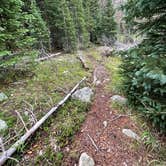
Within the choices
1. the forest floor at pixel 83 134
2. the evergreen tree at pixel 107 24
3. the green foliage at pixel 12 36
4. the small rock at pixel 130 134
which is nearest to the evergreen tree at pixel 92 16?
the evergreen tree at pixel 107 24

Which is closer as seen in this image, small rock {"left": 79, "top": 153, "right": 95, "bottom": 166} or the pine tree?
small rock {"left": 79, "top": 153, "right": 95, "bottom": 166}

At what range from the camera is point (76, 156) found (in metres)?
3.96

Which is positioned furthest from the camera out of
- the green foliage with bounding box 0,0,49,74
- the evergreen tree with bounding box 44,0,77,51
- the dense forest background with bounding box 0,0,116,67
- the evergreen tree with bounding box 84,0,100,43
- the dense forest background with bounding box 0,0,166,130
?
the evergreen tree with bounding box 84,0,100,43

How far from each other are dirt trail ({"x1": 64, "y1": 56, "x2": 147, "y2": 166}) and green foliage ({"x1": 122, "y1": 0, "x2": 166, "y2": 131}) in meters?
0.74

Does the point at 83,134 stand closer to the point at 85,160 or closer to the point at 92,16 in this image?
the point at 85,160

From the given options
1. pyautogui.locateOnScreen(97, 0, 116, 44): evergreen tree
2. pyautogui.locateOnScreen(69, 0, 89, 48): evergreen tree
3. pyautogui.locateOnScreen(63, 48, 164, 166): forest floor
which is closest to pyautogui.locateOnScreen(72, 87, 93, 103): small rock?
pyautogui.locateOnScreen(63, 48, 164, 166): forest floor

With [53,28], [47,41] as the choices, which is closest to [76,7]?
[53,28]

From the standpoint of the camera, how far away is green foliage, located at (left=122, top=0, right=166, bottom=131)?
3.92m

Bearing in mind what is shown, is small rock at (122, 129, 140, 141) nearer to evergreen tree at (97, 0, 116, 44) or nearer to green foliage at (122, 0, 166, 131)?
green foliage at (122, 0, 166, 131)

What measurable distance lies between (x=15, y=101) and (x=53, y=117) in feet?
4.43

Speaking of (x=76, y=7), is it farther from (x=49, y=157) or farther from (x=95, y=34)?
(x=49, y=157)

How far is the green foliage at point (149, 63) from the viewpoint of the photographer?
12.9 feet

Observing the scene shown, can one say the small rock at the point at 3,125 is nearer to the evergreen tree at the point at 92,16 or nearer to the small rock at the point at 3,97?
the small rock at the point at 3,97

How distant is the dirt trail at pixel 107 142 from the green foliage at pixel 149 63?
0.74 meters
